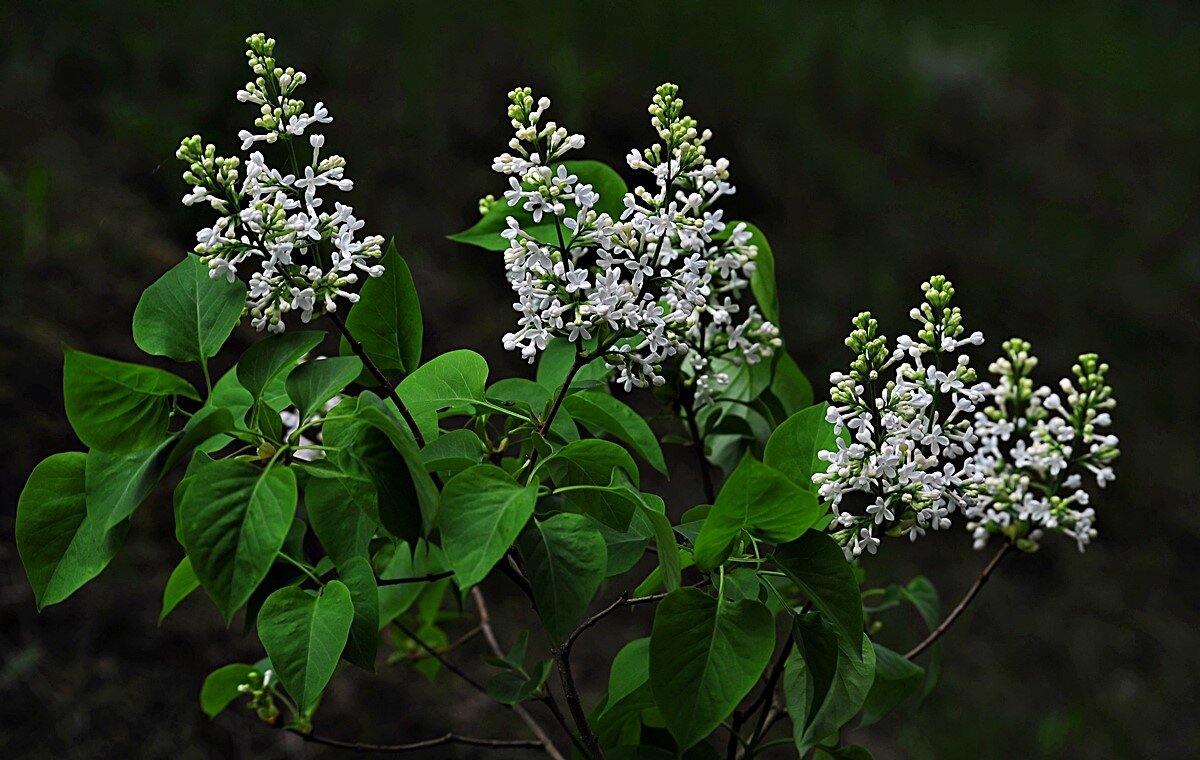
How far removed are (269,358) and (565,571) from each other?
0.61 feet

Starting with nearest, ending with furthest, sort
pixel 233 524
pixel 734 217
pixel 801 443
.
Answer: pixel 233 524, pixel 801 443, pixel 734 217

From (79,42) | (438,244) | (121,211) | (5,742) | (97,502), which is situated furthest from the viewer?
(438,244)

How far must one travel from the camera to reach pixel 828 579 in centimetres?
50

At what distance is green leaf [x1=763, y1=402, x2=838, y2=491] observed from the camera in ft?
1.85

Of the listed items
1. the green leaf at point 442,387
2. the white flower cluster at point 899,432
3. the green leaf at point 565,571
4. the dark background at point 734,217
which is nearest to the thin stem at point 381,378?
the green leaf at point 442,387

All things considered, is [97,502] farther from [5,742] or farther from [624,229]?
[5,742]

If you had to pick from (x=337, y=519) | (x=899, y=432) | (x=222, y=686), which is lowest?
(x=222, y=686)

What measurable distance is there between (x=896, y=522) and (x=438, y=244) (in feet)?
5.77

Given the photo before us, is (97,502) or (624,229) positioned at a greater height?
(624,229)

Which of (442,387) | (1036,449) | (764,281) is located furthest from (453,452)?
(1036,449)

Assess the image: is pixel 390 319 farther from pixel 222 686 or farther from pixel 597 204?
pixel 222 686

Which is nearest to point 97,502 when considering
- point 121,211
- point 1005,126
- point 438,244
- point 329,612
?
point 329,612

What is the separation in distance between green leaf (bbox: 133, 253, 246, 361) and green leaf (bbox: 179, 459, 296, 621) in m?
0.10

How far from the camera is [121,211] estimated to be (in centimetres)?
190
